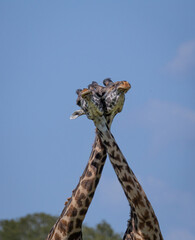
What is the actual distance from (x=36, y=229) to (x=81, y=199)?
2612 cm

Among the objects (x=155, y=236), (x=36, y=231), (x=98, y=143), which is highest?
(x=36, y=231)

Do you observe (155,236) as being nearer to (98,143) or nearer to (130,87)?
(98,143)

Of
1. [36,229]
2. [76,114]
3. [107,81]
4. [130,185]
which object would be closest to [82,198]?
[130,185]

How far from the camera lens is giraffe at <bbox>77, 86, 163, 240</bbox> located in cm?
984

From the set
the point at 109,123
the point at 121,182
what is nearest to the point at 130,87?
the point at 109,123

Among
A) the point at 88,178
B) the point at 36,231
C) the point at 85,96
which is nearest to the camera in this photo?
the point at 85,96

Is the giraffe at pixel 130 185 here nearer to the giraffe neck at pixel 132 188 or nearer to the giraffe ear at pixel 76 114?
the giraffe neck at pixel 132 188

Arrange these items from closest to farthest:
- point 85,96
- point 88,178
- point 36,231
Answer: point 85,96 → point 88,178 → point 36,231

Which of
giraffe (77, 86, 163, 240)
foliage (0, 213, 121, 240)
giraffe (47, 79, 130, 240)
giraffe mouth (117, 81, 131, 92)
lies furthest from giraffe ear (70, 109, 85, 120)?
foliage (0, 213, 121, 240)

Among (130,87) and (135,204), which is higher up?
(130,87)

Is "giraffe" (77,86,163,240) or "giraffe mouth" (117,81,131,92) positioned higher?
"giraffe mouth" (117,81,131,92)

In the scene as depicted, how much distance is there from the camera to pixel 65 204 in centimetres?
1099

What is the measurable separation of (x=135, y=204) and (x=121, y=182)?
1.32 feet

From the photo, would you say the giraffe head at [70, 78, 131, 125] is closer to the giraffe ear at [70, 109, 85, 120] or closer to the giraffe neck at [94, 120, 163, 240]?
the giraffe neck at [94, 120, 163, 240]
